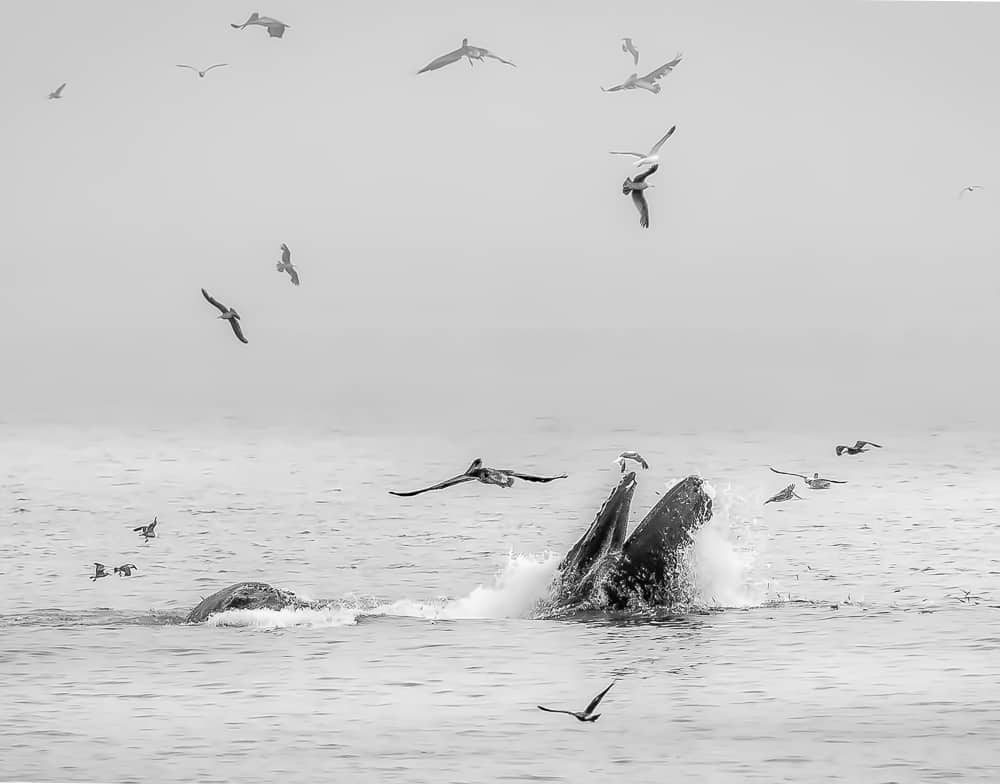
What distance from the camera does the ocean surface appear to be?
22.3m

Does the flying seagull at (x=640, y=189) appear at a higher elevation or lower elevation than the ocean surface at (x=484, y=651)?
higher

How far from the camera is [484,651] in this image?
2772 cm

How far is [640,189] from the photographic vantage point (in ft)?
72.9

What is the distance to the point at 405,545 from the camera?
139 feet

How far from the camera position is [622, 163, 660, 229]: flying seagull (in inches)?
857

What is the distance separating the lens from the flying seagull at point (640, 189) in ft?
71.4

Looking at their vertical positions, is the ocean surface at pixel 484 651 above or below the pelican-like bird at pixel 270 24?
below

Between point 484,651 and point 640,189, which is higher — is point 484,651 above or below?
below

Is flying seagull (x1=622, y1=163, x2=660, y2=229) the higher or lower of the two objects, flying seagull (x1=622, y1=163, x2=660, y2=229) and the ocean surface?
the higher

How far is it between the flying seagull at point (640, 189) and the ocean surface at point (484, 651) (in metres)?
6.11

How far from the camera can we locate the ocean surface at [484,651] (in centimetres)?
2227

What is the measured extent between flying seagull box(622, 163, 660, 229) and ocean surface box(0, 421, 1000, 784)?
611 centimetres

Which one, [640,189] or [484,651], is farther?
[484,651]

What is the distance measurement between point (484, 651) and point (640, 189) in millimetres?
8316
